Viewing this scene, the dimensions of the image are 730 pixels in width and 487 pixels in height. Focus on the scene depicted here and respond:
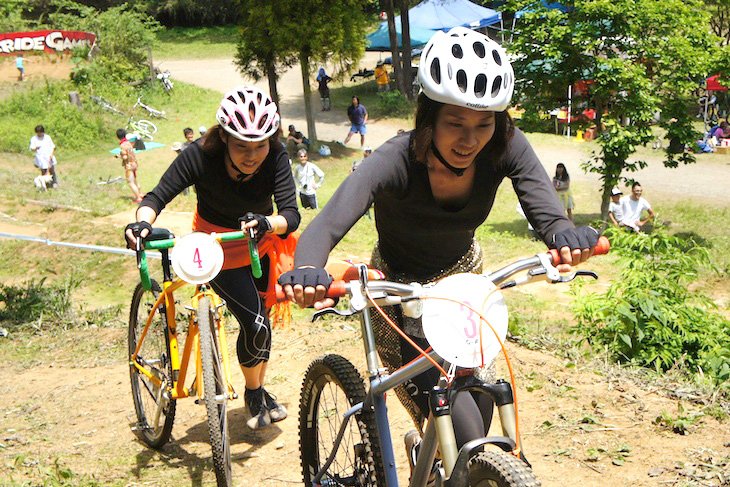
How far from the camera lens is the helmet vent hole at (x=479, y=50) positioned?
2955 millimetres

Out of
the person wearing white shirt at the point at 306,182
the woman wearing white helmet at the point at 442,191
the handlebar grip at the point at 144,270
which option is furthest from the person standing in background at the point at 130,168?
the woman wearing white helmet at the point at 442,191

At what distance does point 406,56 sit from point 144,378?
2368 centimetres

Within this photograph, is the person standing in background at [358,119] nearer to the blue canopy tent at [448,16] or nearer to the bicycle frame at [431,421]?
the blue canopy tent at [448,16]

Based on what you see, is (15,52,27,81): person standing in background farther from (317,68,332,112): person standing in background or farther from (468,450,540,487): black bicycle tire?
(468,450,540,487): black bicycle tire

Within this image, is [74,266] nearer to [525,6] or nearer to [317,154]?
[525,6]

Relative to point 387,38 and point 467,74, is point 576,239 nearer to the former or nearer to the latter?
point 467,74

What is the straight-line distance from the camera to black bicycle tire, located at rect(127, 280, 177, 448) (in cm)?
473

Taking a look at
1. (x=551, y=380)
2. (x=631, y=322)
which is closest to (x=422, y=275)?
(x=551, y=380)

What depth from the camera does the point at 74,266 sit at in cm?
1069

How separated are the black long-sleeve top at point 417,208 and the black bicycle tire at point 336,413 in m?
0.53

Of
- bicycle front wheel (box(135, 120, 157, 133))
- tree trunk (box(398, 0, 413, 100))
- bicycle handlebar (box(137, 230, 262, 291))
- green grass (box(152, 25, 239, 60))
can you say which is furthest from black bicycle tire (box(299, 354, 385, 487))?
green grass (box(152, 25, 239, 60))

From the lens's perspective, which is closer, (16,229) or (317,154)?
(16,229)

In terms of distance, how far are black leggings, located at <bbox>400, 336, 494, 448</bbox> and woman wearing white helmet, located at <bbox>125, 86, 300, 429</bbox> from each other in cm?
133

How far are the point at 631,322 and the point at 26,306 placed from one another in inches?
225
